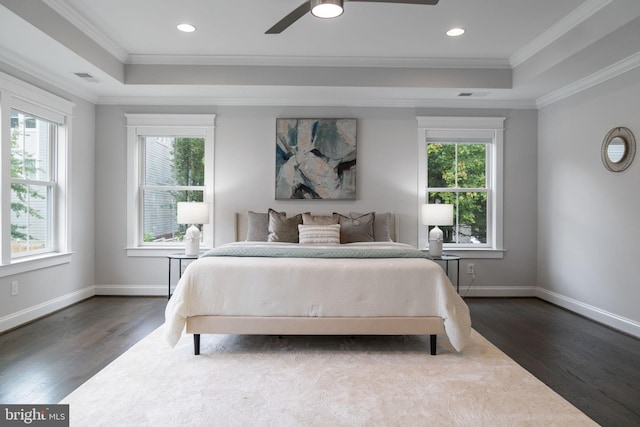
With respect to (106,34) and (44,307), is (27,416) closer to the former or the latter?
(44,307)

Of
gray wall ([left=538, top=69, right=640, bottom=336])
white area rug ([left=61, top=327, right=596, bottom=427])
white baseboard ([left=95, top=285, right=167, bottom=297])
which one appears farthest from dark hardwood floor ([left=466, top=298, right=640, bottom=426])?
white baseboard ([left=95, top=285, right=167, bottom=297])

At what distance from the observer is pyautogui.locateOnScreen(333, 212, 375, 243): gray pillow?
4.41 metres

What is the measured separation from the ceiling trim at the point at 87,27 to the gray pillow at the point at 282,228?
2299 mm

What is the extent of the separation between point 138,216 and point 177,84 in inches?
68.3

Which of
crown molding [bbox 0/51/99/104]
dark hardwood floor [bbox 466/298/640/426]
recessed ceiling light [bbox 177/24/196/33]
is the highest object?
recessed ceiling light [bbox 177/24/196/33]

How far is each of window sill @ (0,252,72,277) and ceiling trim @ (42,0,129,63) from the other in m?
2.15

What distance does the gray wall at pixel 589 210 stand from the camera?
11.5 feet

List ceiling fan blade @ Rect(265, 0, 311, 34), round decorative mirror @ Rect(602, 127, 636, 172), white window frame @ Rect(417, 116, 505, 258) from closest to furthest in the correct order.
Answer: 1. ceiling fan blade @ Rect(265, 0, 311, 34)
2. round decorative mirror @ Rect(602, 127, 636, 172)
3. white window frame @ Rect(417, 116, 505, 258)

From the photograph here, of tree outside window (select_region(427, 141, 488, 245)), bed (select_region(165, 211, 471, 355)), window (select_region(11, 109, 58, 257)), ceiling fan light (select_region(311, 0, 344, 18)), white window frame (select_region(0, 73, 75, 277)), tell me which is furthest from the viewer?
tree outside window (select_region(427, 141, 488, 245))

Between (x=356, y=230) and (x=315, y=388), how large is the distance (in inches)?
91.3

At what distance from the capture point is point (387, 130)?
15.9 ft

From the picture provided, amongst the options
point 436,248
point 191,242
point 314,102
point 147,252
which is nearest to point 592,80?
point 436,248

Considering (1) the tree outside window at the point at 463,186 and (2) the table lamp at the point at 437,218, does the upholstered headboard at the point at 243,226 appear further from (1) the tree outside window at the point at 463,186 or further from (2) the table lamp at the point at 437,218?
(1) the tree outside window at the point at 463,186

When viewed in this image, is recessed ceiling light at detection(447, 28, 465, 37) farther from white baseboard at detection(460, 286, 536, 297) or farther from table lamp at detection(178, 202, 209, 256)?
table lamp at detection(178, 202, 209, 256)
